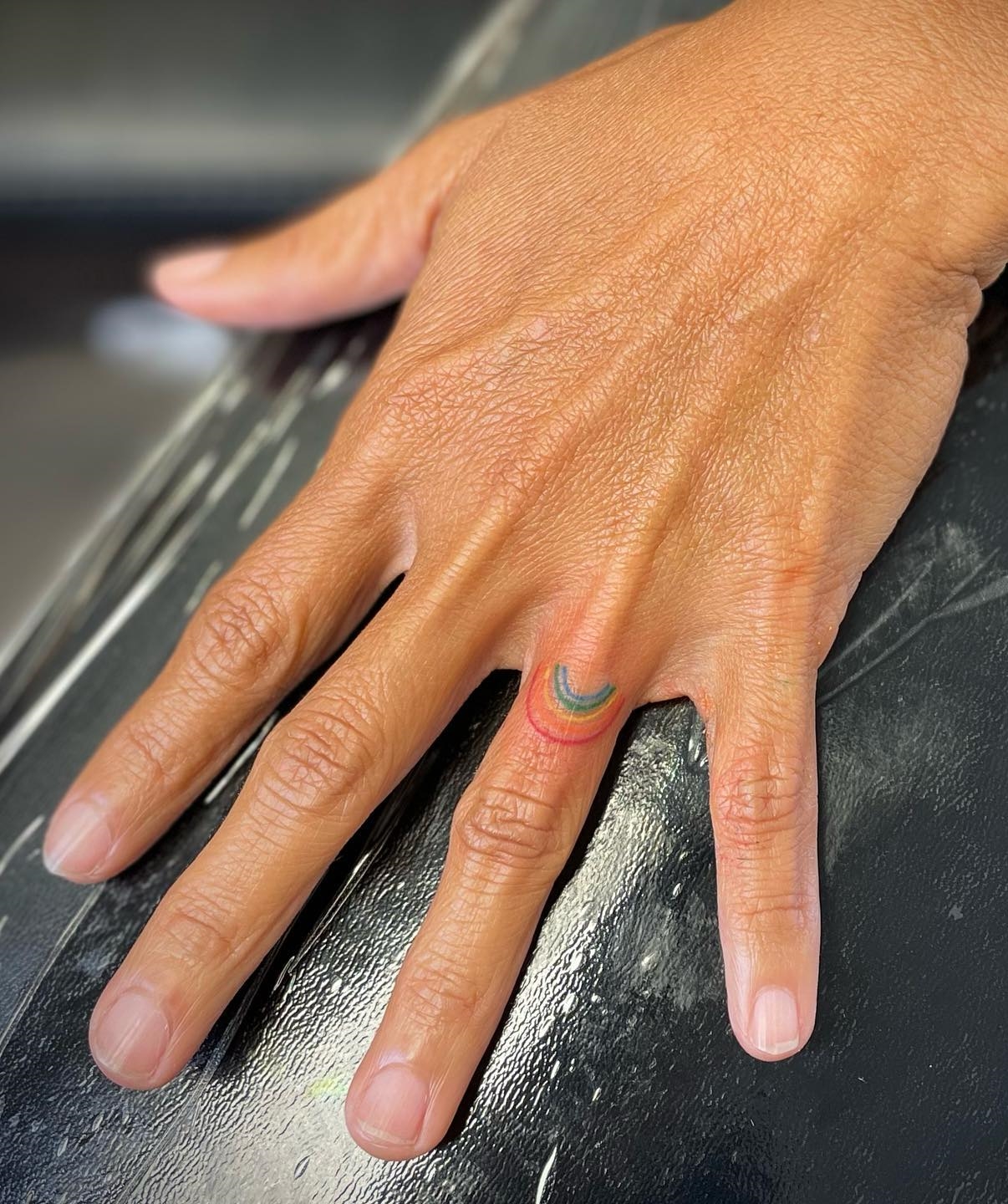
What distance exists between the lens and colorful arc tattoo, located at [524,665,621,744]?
0.57 metres

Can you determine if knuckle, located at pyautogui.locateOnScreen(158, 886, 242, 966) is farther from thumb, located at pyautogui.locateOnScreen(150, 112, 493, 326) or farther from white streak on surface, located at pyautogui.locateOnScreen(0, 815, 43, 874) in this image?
thumb, located at pyautogui.locateOnScreen(150, 112, 493, 326)

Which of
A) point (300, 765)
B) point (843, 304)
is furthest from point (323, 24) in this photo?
point (300, 765)

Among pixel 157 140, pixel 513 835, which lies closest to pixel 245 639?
pixel 513 835

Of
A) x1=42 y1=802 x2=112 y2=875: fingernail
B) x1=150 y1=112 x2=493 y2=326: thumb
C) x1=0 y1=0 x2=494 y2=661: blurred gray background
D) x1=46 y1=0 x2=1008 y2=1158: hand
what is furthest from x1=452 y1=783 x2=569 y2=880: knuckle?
x1=0 y1=0 x2=494 y2=661: blurred gray background

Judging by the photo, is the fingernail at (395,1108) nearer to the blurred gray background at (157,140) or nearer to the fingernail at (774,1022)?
the fingernail at (774,1022)

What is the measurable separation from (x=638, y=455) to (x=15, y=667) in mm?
526

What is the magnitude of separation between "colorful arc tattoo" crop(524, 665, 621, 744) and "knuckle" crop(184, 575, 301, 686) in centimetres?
15

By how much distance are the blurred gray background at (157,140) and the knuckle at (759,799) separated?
1.10 metres

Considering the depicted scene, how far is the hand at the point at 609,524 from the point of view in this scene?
0.54 m

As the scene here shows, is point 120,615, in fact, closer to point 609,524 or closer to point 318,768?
point 318,768

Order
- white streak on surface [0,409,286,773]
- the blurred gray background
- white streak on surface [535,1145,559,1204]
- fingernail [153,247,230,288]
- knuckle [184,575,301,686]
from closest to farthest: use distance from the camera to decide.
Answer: white streak on surface [535,1145,559,1204] → knuckle [184,575,301,686] → white streak on surface [0,409,286,773] → fingernail [153,247,230,288] → the blurred gray background

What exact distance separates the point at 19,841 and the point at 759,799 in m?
0.45

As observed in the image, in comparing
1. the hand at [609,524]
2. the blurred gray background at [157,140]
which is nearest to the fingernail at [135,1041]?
the hand at [609,524]

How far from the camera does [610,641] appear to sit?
0.58 m
